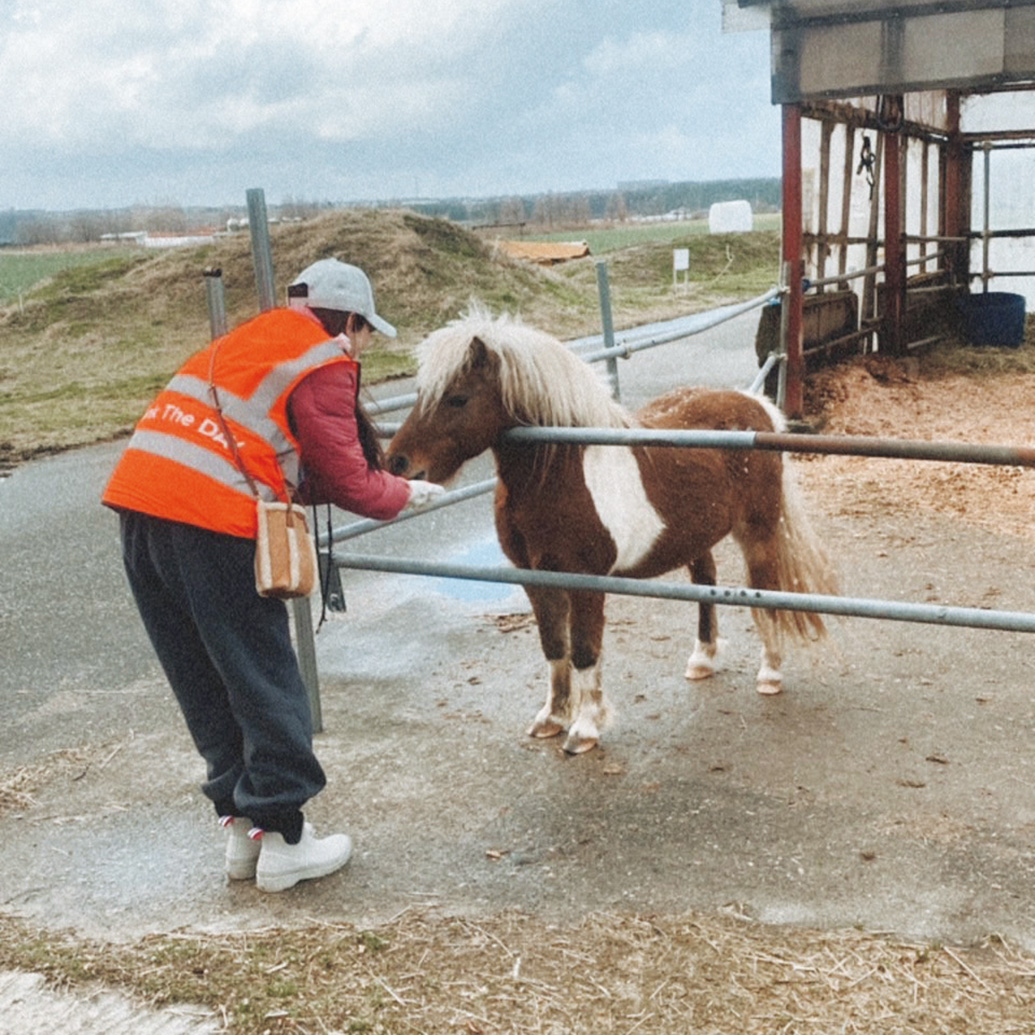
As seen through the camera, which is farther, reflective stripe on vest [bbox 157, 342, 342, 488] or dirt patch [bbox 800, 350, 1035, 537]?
dirt patch [bbox 800, 350, 1035, 537]

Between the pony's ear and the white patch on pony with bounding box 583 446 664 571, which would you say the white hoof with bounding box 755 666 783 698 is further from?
the pony's ear

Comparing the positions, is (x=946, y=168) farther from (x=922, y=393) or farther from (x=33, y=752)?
(x=33, y=752)

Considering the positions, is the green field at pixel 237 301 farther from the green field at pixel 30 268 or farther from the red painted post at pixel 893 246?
the green field at pixel 30 268

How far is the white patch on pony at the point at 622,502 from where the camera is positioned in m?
3.66

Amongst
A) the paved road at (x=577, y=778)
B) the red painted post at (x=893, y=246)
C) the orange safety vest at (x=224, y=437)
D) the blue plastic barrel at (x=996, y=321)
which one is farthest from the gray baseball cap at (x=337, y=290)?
the blue plastic barrel at (x=996, y=321)

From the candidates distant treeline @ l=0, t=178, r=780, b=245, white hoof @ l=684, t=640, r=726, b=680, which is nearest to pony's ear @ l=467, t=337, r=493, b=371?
white hoof @ l=684, t=640, r=726, b=680

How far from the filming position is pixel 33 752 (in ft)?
13.4

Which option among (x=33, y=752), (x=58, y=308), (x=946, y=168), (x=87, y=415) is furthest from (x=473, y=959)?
(x=58, y=308)

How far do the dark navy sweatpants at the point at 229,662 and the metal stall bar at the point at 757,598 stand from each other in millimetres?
607

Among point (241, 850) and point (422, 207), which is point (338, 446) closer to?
point (241, 850)

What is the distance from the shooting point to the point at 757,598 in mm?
2953

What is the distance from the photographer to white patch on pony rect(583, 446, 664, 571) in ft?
12.0

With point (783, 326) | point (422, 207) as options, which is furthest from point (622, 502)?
point (422, 207)

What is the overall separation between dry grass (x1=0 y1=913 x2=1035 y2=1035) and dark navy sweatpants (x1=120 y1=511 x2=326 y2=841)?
371mm
